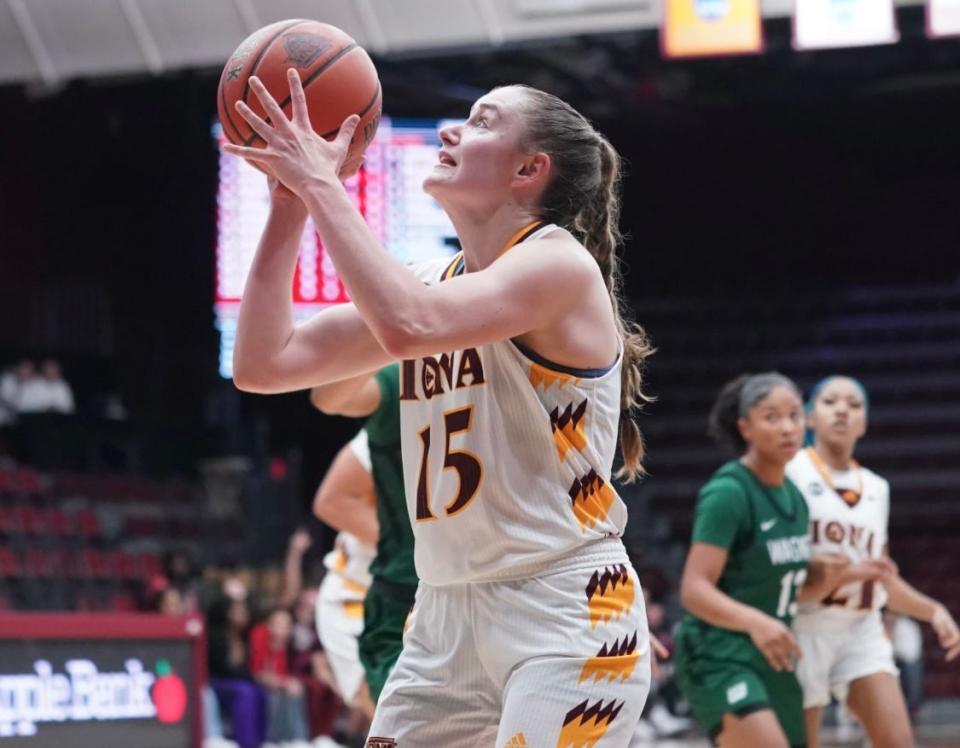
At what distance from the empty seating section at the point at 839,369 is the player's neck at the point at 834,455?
37.2 ft

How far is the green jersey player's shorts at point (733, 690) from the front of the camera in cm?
493

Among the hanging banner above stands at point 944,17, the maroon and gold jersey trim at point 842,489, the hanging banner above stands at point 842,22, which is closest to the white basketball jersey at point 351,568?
the maroon and gold jersey trim at point 842,489

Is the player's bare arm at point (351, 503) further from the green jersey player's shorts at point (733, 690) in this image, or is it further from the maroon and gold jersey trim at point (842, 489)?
the maroon and gold jersey trim at point (842, 489)

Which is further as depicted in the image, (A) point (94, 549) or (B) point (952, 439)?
(B) point (952, 439)

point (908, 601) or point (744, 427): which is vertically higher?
point (744, 427)

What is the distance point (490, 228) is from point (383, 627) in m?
1.83

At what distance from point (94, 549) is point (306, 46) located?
11593mm

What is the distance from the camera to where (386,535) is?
4480mm

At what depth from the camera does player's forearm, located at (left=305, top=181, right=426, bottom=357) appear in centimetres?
256

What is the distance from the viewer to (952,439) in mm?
17625

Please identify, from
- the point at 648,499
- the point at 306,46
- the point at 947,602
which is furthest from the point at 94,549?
the point at 306,46

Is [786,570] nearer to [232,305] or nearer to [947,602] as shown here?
[232,305]

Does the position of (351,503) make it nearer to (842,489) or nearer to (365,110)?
(842,489)

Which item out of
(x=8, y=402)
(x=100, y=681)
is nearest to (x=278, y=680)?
(x=100, y=681)
